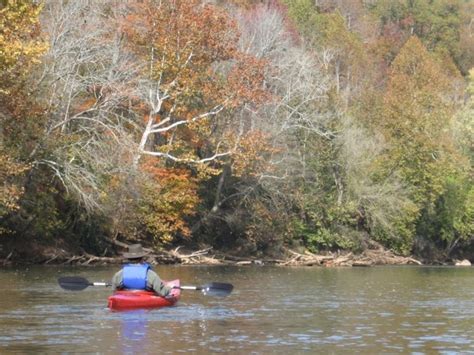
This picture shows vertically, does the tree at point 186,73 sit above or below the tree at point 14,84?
above

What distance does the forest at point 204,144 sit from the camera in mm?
42469

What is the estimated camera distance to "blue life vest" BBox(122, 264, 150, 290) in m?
25.6

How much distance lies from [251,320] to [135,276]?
306 centimetres

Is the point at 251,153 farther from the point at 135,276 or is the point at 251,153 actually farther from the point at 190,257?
the point at 135,276

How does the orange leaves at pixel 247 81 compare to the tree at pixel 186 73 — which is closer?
the tree at pixel 186 73

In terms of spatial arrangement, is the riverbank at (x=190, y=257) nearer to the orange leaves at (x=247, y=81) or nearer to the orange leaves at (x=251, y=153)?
the orange leaves at (x=251, y=153)

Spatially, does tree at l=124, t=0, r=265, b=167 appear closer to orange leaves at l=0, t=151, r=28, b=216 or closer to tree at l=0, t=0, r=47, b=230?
tree at l=0, t=0, r=47, b=230

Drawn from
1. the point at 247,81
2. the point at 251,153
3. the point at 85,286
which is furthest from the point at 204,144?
the point at 85,286

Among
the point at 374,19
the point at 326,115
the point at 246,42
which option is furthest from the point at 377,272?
the point at 374,19

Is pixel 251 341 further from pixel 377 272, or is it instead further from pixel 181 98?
pixel 181 98

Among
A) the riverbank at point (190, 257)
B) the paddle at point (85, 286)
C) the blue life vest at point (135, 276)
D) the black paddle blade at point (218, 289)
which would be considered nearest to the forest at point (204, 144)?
the riverbank at point (190, 257)

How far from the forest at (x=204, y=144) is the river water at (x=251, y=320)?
6.71 m

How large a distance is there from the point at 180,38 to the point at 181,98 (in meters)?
2.92

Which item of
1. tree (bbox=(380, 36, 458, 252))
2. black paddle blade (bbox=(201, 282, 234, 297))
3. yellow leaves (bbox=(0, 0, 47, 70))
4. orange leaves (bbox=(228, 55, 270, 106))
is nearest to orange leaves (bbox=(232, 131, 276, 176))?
orange leaves (bbox=(228, 55, 270, 106))
